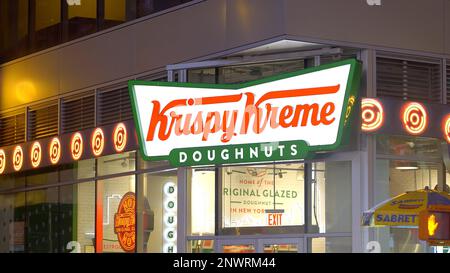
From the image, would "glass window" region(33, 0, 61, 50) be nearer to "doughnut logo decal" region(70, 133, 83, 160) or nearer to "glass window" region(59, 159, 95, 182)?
"doughnut logo decal" region(70, 133, 83, 160)

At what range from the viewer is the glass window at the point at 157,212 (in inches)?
757

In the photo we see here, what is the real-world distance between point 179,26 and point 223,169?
3230mm

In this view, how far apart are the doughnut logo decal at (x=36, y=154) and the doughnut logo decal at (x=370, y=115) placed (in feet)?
31.1

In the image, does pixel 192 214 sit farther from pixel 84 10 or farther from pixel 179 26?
pixel 84 10

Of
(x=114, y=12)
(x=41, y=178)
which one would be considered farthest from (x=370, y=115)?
(x=41, y=178)

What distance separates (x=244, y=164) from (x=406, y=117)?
3151 mm

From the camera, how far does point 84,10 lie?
74.2ft

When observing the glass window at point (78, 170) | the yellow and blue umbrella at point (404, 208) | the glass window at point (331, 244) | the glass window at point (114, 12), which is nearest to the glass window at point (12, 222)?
the glass window at point (78, 170)

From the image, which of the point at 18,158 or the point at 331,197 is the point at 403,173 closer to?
the point at 331,197

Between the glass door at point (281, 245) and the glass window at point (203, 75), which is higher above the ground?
the glass window at point (203, 75)

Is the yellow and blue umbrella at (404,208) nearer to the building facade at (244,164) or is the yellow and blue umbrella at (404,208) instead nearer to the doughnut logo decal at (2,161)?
the building facade at (244,164)

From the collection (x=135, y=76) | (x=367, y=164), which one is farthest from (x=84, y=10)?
(x=367, y=164)

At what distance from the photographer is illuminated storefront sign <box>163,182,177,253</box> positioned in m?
19.1
